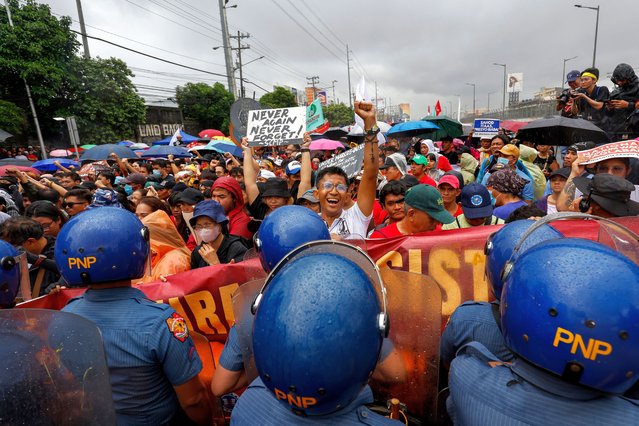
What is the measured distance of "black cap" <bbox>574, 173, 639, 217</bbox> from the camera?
3068 mm

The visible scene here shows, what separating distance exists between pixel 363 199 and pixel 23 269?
2681mm

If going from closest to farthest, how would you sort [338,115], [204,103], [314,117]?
[314,117], [204,103], [338,115]

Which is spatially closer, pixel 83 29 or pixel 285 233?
pixel 285 233

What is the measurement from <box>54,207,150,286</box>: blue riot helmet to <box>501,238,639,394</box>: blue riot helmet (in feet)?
5.79

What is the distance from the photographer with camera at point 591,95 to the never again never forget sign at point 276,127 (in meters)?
4.90

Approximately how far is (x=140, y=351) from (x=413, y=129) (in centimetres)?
979

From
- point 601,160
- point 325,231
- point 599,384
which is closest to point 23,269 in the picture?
point 325,231

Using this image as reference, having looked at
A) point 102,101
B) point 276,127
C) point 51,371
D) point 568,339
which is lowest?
point 51,371

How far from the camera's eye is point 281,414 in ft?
4.14

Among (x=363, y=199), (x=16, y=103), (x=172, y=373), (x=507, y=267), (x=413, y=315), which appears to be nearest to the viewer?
(x=507, y=267)

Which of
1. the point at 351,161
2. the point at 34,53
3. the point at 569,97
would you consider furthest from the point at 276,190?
the point at 34,53

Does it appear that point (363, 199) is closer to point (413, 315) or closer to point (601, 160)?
point (413, 315)

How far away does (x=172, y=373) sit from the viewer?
1814mm

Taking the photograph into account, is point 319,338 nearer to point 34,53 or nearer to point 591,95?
point 591,95
